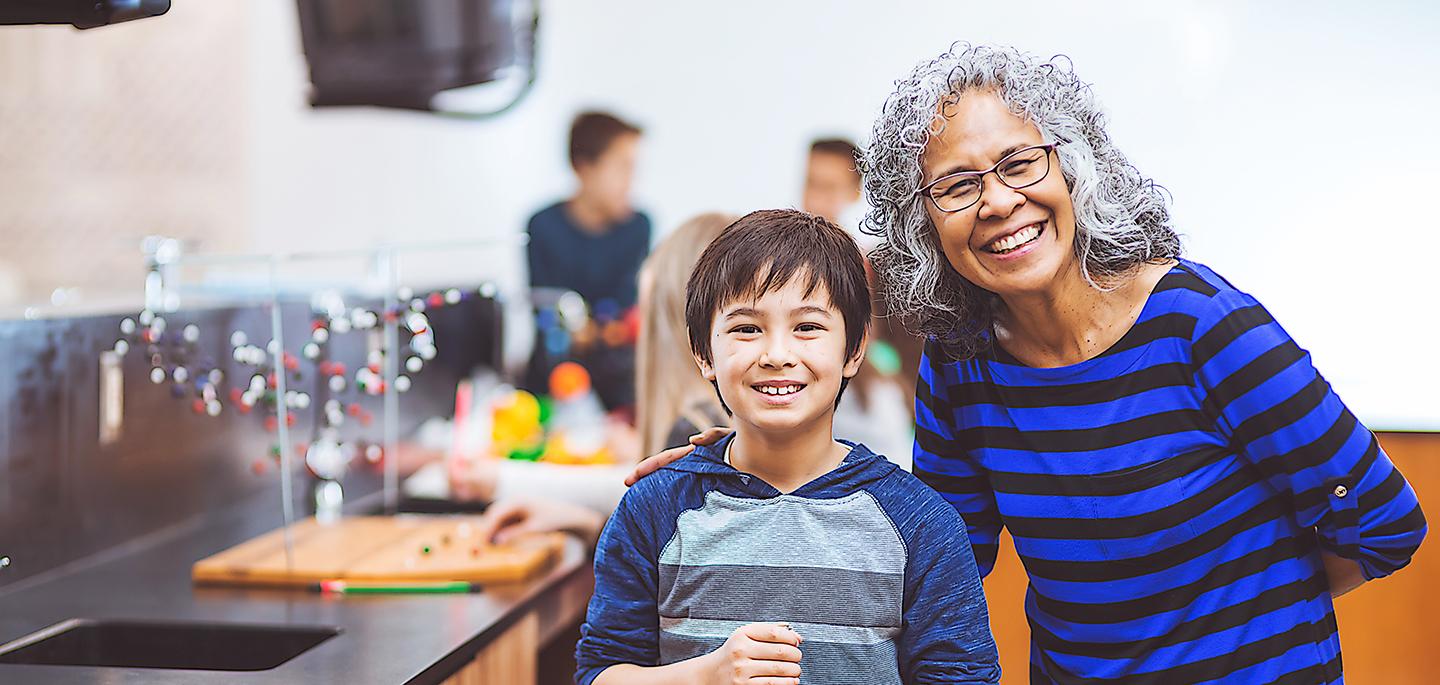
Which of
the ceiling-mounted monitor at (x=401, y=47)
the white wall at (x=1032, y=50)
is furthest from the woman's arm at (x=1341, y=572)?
the ceiling-mounted monitor at (x=401, y=47)

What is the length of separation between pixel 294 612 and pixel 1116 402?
1.11 meters

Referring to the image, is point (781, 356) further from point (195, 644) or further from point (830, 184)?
point (830, 184)

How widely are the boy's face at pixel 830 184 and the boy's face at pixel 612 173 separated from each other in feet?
2.15

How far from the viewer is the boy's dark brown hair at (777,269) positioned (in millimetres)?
1143

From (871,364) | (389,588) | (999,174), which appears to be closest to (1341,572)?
(999,174)

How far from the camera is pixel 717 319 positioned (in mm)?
1160

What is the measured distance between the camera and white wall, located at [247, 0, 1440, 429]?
277 centimetres

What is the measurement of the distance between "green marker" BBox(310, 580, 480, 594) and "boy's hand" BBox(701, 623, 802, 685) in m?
0.87

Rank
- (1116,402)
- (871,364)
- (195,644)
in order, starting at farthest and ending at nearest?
(871,364), (195,644), (1116,402)

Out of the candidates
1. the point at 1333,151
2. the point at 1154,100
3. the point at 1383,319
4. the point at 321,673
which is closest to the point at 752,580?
the point at 321,673

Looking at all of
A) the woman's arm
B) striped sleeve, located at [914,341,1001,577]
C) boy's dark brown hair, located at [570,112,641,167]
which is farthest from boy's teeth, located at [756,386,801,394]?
boy's dark brown hair, located at [570,112,641,167]

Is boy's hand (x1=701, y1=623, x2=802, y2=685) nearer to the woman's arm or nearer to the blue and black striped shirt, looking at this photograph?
the blue and black striped shirt

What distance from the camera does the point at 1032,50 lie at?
3854 millimetres

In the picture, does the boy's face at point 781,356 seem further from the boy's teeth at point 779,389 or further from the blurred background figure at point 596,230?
the blurred background figure at point 596,230
